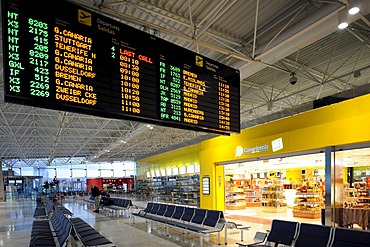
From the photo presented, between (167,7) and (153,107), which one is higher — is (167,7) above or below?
above

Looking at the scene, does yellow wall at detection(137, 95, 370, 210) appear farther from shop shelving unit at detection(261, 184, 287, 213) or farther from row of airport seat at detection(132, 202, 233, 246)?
shop shelving unit at detection(261, 184, 287, 213)

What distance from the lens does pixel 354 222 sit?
25.0 feet

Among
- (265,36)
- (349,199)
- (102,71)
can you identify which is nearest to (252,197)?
(349,199)

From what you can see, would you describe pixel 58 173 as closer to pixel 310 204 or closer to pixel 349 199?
pixel 310 204

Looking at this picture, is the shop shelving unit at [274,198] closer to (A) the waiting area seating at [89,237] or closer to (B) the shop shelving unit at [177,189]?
(B) the shop shelving unit at [177,189]

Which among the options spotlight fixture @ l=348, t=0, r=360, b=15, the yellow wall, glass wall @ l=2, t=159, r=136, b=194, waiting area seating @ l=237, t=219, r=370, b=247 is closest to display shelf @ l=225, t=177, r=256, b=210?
the yellow wall

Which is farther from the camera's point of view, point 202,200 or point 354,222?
point 202,200

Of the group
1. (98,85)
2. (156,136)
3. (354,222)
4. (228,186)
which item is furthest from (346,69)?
(156,136)

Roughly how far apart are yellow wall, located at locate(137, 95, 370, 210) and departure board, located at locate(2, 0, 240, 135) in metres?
3.03

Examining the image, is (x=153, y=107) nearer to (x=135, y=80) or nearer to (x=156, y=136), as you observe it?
(x=135, y=80)

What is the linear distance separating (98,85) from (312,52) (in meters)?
7.42

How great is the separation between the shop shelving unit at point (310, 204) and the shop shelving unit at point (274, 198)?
244 cm

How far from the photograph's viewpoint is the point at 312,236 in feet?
16.5

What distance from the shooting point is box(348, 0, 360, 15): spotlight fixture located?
5.12 metres
